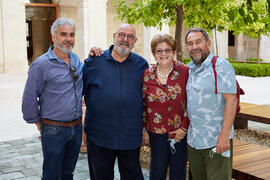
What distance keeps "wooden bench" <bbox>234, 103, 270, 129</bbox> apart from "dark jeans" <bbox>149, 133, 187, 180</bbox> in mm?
3242

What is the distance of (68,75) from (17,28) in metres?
14.3

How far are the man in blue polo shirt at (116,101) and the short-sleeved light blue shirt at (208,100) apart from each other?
1.99ft

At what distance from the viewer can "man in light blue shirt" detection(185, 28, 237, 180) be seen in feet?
9.09

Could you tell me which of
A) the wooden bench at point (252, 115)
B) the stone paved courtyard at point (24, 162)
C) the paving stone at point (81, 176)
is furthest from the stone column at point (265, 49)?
the paving stone at point (81, 176)

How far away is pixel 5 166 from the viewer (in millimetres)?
5086

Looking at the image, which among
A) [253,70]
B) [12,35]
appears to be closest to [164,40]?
[12,35]

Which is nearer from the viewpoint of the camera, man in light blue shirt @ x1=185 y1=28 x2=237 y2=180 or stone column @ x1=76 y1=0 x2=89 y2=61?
man in light blue shirt @ x1=185 y1=28 x2=237 y2=180

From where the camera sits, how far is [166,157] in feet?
10.6

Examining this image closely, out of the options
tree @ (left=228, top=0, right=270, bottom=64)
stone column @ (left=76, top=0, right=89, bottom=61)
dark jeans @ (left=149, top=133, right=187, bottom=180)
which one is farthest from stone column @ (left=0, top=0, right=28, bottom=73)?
dark jeans @ (left=149, top=133, right=187, bottom=180)

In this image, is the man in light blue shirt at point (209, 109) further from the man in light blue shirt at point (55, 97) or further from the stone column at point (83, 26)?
the stone column at point (83, 26)

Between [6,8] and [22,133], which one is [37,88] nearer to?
[22,133]

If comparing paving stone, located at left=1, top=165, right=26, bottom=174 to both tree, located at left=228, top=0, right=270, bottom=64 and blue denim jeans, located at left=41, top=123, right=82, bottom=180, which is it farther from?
tree, located at left=228, top=0, right=270, bottom=64

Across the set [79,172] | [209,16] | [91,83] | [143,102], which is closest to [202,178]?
[143,102]

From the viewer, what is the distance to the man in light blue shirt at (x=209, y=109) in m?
2.77
